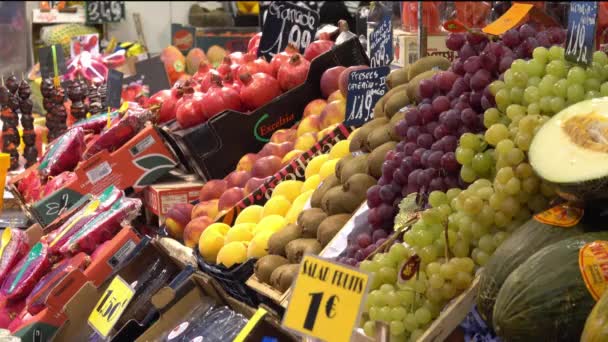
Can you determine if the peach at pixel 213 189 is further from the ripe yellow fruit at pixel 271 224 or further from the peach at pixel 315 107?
the ripe yellow fruit at pixel 271 224

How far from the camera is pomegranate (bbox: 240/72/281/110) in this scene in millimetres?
3193

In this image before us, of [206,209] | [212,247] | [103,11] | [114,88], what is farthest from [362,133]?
[103,11]

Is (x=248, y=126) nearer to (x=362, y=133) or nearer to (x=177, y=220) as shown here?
(x=177, y=220)

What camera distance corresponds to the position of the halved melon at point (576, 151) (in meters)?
1.32

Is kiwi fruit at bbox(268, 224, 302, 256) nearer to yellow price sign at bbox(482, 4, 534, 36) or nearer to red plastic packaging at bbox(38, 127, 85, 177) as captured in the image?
yellow price sign at bbox(482, 4, 534, 36)

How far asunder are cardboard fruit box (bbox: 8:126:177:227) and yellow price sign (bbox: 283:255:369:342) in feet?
6.17

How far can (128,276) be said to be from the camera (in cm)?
245

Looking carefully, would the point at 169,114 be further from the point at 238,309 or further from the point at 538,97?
the point at 538,97

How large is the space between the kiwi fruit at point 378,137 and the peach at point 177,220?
0.91 m

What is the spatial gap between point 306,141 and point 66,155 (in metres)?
1.15

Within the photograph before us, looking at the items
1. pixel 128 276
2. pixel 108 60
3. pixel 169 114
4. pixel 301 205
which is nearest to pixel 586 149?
pixel 301 205

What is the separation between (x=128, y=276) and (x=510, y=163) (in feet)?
4.27

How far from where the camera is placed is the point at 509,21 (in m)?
1.84

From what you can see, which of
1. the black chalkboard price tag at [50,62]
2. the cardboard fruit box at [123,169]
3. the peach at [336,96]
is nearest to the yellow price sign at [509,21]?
the peach at [336,96]
